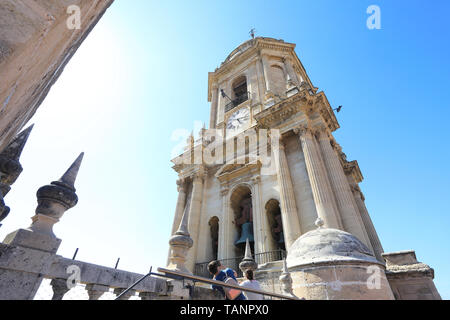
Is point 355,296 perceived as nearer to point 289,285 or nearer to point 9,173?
point 289,285

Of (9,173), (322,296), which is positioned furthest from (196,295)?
(9,173)

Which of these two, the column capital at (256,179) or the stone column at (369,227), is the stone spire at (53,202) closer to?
the column capital at (256,179)

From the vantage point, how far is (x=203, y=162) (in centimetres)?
1777

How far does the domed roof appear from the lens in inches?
171

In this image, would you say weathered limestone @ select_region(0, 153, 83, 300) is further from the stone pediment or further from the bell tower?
the stone pediment

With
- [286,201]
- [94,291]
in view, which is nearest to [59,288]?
[94,291]

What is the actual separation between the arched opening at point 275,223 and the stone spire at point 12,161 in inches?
447

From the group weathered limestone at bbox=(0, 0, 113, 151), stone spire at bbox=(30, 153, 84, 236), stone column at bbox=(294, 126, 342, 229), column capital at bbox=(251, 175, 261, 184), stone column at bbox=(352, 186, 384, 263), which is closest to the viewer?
weathered limestone at bbox=(0, 0, 113, 151)

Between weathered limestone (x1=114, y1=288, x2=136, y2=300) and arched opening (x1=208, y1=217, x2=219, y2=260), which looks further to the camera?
arched opening (x1=208, y1=217, x2=219, y2=260)

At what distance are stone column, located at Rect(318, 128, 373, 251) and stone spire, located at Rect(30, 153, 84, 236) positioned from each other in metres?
10.3

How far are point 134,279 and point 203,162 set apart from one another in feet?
47.5

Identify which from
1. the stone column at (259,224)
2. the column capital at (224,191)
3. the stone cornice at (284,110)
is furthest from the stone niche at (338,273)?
the stone cornice at (284,110)

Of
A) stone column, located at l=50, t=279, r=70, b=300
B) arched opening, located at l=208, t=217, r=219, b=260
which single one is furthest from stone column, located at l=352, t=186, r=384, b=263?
stone column, located at l=50, t=279, r=70, b=300

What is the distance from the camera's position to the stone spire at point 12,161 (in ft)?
13.3
